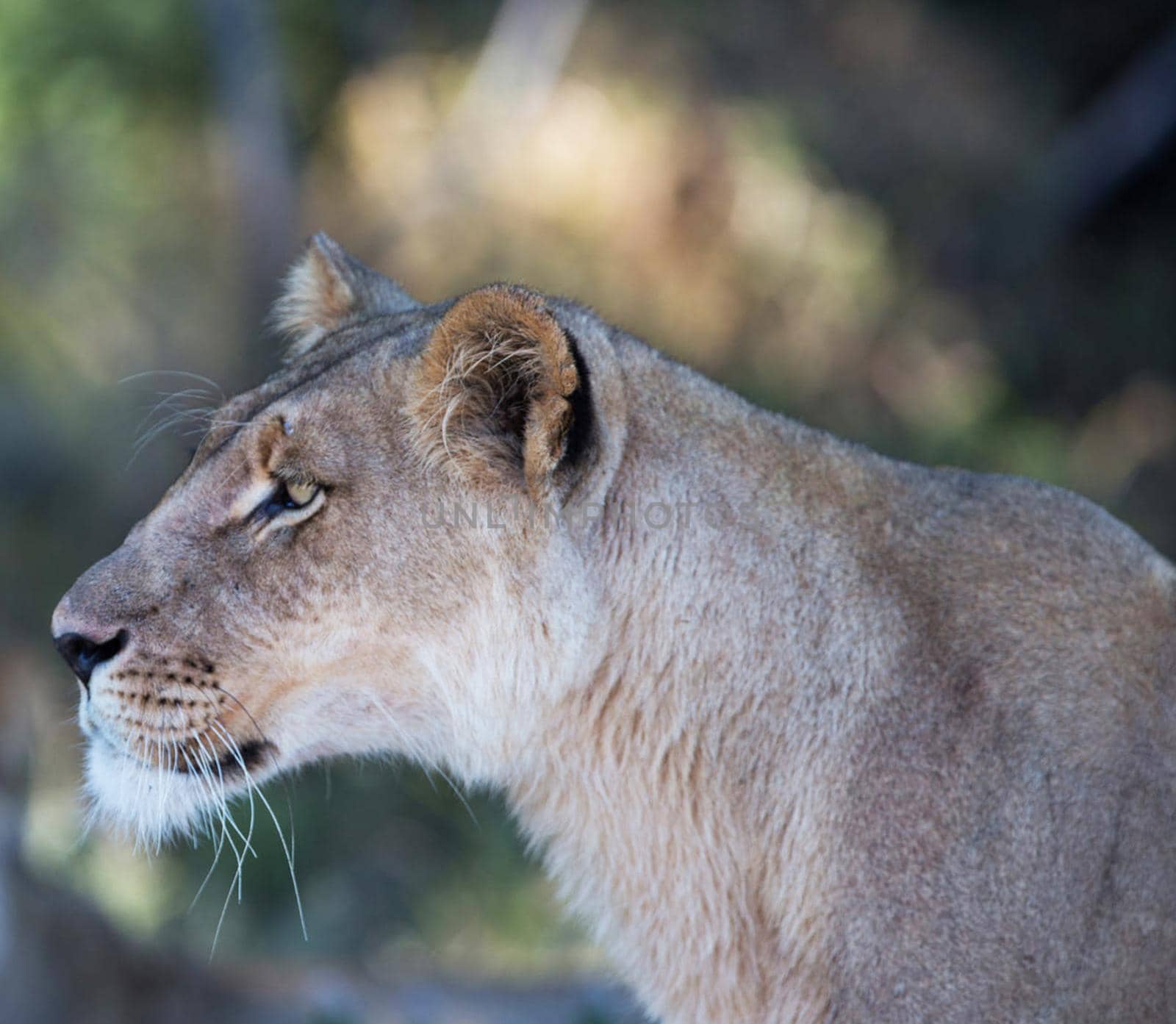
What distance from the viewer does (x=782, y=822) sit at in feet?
9.32

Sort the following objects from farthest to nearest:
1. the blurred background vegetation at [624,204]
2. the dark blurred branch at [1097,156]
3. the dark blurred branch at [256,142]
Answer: the dark blurred branch at [1097,156] < the blurred background vegetation at [624,204] < the dark blurred branch at [256,142]

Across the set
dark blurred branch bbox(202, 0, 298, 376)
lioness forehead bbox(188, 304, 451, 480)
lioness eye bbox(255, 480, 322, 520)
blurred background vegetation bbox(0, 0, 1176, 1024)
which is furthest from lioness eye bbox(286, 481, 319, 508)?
dark blurred branch bbox(202, 0, 298, 376)

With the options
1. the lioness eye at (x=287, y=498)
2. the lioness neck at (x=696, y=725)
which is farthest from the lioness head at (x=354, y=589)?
the lioness neck at (x=696, y=725)

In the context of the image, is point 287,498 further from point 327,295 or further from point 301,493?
point 327,295

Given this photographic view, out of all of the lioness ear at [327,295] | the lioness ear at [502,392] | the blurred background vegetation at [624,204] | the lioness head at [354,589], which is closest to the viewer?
the lioness ear at [502,392]

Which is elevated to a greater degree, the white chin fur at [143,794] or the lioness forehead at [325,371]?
the lioness forehead at [325,371]

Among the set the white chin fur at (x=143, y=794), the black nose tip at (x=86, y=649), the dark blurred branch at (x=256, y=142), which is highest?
the black nose tip at (x=86, y=649)

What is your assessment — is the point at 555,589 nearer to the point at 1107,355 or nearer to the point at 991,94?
the point at 1107,355

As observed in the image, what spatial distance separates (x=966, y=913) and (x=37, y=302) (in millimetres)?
11867

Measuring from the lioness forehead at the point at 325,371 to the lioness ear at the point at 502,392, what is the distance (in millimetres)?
152

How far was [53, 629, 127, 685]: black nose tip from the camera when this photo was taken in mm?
2855

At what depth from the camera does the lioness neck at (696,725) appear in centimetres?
286

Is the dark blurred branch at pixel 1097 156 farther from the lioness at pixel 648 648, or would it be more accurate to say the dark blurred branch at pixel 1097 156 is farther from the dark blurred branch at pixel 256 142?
the lioness at pixel 648 648

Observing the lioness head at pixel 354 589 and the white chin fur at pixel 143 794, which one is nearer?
the lioness head at pixel 354 589
